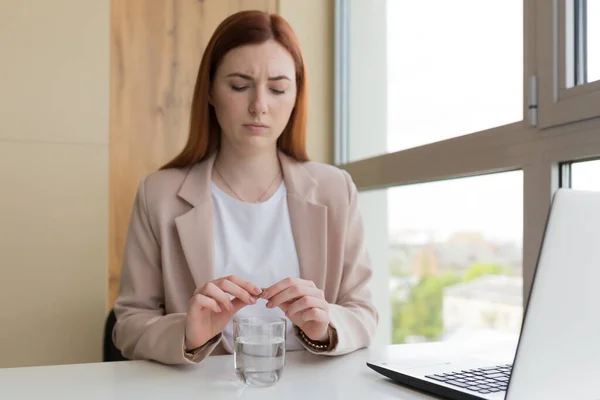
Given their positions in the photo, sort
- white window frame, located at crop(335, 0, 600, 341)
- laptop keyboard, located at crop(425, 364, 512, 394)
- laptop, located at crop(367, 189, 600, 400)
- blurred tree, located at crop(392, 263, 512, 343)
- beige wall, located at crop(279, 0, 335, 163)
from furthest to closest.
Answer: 1. beige wall, located at crop(279, 0, 335, 163)
2. blurred tree, located at crop(392, 263, 512, 343)
3. white window frame, located at crop(335, 0, 600, 341)
4. laptop keyboard, located at crop(425, 364, 512, 394)
5. laptop, located at crop(367, 189, 600, 400)

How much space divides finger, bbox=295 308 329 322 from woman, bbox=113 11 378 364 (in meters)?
0.21

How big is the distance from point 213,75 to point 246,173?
0.26 meters

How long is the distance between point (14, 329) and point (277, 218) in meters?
1.26

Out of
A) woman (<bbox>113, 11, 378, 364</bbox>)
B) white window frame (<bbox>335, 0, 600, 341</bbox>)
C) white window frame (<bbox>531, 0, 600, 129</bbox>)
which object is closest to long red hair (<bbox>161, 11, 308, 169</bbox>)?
woman (<bbox>113, 11, 378, 364</bbox>)

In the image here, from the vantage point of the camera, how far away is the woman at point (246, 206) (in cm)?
150

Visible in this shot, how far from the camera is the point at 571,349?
0.70 m

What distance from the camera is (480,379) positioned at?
3.14 ft

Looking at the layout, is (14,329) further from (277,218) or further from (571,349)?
(571,349)

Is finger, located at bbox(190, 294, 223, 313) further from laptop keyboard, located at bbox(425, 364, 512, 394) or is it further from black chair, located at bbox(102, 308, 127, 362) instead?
black chair, located at bbox(102, 308, 127, 362)

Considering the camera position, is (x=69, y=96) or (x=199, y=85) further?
(x=69, y=96)

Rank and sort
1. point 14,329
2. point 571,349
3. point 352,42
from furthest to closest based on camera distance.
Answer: point 352,42 < point 14,329 < point 571,349

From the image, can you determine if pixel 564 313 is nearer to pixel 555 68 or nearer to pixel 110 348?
pixel 555 68

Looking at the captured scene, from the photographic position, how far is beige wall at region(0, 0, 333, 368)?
2.30 metres

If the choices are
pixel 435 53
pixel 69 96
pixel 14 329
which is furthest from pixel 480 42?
pixel 14 329
